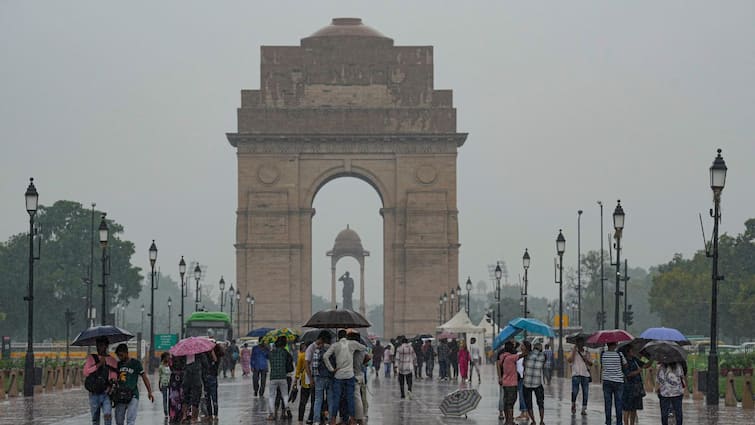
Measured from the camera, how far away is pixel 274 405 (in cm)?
2788

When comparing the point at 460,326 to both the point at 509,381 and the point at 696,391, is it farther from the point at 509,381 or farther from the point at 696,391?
the point at 509,381

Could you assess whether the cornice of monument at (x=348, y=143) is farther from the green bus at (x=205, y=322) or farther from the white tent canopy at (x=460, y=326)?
the green bus at (x=205, y=322)

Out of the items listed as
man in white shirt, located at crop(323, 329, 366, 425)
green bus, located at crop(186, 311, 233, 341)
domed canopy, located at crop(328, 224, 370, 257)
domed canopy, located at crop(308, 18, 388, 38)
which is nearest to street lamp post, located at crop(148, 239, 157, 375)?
green bus, located at crop(186, 311, 233, 341)

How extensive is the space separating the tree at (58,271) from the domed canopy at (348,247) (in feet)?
62.0

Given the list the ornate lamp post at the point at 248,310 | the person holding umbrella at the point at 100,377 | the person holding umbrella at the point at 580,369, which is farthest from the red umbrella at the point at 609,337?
the ornate lamp post at the point at 248,310

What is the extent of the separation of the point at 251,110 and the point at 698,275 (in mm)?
34865

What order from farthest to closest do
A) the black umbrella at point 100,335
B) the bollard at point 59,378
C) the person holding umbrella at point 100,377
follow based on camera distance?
the bollard at point 59,378 < the black umbrella at point 100,335 < the person holding umbrella at point 100,377

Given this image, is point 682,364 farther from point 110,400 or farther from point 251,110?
point 251,110

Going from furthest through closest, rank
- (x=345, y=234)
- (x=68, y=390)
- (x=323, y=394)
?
(x=345, y=234), (x=68, y=390), (x=323, y=394)

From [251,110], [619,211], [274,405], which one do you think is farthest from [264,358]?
[251,110]

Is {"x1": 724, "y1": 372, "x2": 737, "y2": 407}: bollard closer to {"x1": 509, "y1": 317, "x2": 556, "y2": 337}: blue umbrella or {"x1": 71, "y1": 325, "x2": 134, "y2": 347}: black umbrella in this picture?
{"x1": 509, "y1": 317, "x2": 556, "y2": 337}: blue umbrella

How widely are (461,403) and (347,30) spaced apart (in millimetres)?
58017

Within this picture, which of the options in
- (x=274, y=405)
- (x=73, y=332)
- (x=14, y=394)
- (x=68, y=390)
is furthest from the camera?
(x=73, y=332)

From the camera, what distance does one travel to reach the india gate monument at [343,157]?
3243 inches
